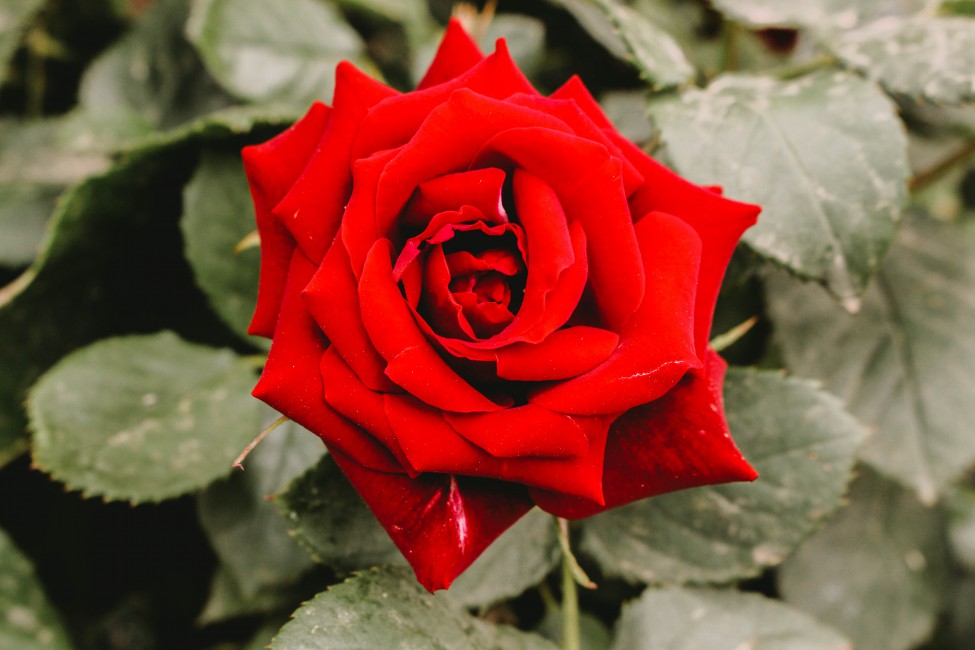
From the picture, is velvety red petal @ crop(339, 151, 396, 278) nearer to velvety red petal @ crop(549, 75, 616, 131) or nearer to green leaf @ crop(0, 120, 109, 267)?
velvety red petal @ crop(549, 75, 616, 131)

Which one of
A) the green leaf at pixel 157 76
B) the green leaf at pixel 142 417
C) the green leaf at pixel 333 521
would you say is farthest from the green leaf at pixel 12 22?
the green leaf at pixel 333 521

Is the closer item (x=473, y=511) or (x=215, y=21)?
(x=473, y=511)

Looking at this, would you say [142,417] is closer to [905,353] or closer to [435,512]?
[435,512]

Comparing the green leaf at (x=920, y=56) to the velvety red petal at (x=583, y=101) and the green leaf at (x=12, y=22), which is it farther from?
the green leaf at (x=12, y=22)

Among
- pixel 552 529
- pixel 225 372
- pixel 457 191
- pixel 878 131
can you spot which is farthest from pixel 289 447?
pixel 878 131

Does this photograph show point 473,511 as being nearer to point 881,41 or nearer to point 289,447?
point 289,447
